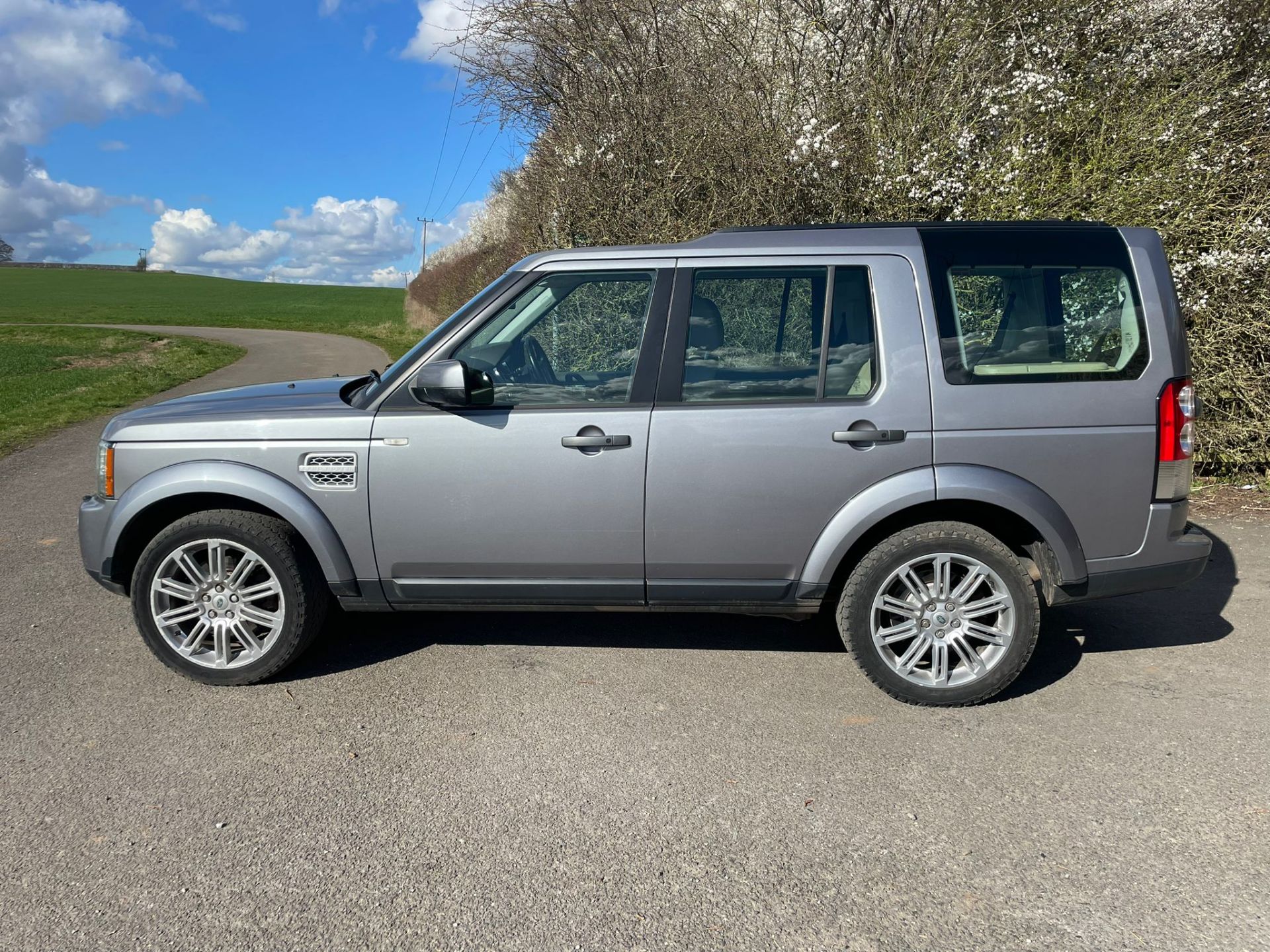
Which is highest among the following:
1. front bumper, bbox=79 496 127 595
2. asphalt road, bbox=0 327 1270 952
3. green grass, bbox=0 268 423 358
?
green grass, bbox=0 268 423 358

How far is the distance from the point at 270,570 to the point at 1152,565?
3.75 meters

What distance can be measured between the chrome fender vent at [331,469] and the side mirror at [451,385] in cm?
41

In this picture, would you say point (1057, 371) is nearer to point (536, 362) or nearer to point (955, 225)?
point (955, 225)

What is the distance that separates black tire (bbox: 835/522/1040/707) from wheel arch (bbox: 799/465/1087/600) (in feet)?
0.27

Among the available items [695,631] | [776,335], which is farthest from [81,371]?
[776,335]

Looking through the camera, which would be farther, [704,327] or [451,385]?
[704,327]

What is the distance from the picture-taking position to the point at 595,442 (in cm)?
367

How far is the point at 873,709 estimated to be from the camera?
3.76 meters

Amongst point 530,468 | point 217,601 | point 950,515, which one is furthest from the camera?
point 217,601

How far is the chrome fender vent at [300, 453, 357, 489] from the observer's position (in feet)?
12.4

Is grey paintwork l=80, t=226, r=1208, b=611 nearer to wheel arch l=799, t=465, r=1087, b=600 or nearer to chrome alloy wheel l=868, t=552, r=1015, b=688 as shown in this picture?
wheel arch l=799, t=465, r=1087, b=600

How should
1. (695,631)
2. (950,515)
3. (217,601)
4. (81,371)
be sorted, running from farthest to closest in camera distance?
(81,371) < (695,631) < (217,601) < (950,515)

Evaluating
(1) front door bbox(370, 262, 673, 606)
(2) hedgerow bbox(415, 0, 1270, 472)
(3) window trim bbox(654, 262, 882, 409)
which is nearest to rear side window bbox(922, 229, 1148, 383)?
(3) window trim bbox(654, 262, 882, 409)

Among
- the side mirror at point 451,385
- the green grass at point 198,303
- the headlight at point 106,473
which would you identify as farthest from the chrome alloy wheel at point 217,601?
the green grass at point 198,303
